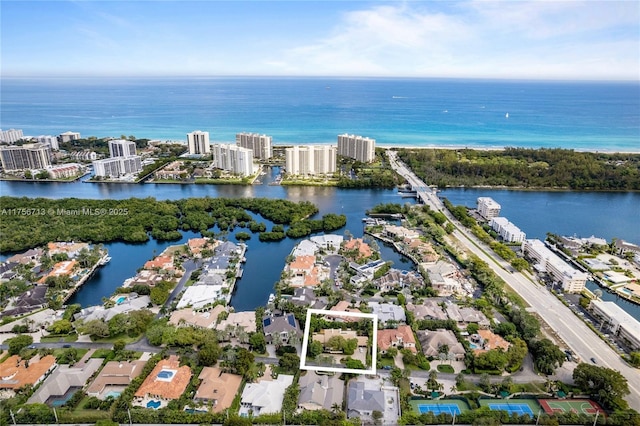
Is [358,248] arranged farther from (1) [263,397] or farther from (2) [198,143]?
(2) [198,143]

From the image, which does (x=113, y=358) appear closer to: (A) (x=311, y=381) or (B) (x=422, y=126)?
(A) (x=311, y=381)

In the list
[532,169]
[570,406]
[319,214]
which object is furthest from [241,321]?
[532,169]

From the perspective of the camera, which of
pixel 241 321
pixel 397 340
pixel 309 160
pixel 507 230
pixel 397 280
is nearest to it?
pixel 397 340

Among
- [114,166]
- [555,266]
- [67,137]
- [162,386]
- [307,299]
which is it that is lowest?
[307,299]

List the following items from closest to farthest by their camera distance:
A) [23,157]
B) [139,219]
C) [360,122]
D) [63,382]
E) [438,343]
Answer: [63,382], [438,343], [139,219], [23,157], [360,122]

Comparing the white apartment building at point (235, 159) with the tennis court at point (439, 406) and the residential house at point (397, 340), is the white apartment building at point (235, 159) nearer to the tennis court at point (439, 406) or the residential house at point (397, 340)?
the residential house at point (397, 340)
